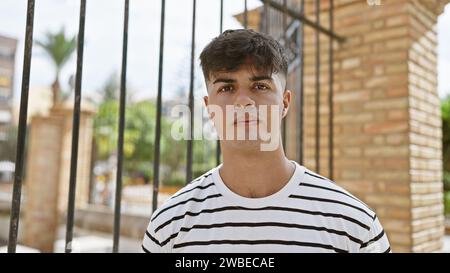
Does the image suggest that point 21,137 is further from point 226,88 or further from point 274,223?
point 274,223

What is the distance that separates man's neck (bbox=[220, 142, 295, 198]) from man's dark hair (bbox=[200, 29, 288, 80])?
269 millimetres

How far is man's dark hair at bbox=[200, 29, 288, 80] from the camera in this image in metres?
1.28

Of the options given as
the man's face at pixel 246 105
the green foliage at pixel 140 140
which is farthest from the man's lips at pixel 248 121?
the green foliage at pixel 140 140

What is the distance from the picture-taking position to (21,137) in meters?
1.48

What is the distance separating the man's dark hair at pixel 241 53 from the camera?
128 centimetres

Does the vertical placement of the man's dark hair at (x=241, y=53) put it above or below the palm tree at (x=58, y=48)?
below

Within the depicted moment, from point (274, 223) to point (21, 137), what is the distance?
981 millimetres

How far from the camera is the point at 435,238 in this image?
3385 millimetres

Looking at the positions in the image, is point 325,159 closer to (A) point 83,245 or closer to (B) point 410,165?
(B) point 410,165

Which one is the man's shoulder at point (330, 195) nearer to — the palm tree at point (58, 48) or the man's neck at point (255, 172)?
the man's neck at point (255, 172)

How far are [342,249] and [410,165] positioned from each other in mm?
2098

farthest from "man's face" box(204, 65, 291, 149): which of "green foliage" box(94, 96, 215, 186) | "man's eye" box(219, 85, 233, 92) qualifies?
"green foliage" box(94, 96, 215, 186)
